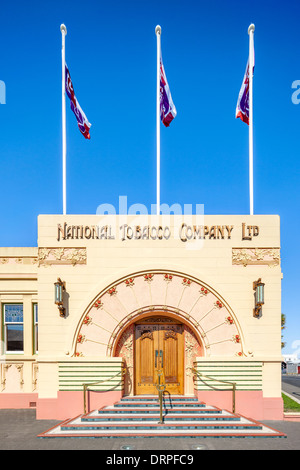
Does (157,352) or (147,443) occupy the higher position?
→ (157,352)

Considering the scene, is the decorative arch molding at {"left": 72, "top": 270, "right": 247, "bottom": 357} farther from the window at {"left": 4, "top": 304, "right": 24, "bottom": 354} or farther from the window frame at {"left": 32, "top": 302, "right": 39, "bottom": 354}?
the window at {"left": 4, "top": 304, "right": 24, "bottom": 354}

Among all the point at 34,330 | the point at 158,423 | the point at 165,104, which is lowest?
the point at 158,423

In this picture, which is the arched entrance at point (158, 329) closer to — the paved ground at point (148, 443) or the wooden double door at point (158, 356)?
the wooden double door at point (158, 356)

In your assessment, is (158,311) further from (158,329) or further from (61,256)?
(61,256)

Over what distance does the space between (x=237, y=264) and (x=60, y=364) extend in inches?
258

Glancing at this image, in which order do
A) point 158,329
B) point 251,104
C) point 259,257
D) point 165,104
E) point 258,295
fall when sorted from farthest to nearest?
point 165,104 → point 251,104 → point 158,329 → point 259,257 → point 258,295

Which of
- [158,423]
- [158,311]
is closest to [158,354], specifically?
[158,311]

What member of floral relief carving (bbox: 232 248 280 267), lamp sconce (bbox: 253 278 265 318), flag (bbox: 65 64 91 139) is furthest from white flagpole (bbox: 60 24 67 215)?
lamp sconce (bbox: 253 278 265 318)

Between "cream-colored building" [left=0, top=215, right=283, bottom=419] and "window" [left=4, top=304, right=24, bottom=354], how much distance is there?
3.09m

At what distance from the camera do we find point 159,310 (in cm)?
1297

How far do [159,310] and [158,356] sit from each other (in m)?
1.60

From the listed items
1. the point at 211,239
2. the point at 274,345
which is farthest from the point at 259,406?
the point at 211,239

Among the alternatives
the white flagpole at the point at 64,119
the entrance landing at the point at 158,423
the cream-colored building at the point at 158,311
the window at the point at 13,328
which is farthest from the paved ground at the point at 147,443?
the white flagpole at the point at 64,119

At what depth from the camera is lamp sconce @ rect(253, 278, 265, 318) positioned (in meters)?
12.4
